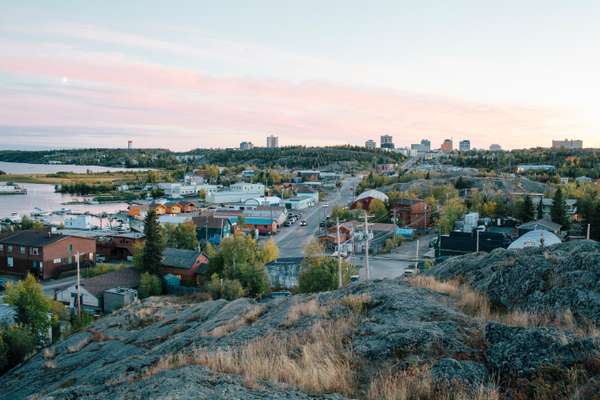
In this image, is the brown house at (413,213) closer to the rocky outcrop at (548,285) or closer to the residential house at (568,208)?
the residential house at (568,208)

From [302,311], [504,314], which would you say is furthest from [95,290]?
[504,314]

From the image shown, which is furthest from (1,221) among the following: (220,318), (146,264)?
(220,318)

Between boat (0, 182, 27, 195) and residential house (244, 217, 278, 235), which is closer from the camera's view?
residential house (244, 217, 278, 235)

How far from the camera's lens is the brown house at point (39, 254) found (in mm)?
27578

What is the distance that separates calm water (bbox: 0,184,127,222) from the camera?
195 ft

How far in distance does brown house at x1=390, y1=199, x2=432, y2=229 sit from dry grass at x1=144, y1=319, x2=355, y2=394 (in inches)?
1427

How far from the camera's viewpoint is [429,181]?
205 feet

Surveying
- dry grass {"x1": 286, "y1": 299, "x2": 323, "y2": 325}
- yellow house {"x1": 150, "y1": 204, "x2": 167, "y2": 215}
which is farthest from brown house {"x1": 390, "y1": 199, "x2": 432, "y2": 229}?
dry grass {"x1": 286, "y1": 299, "x2": 323, "y2": 325}

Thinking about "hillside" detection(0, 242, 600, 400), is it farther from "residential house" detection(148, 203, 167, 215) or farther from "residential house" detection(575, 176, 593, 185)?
"residential house" detection(575, 176, 593, 185)

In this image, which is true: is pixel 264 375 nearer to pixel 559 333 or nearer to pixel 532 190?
pixel 559 333

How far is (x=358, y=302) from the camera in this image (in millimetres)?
6551

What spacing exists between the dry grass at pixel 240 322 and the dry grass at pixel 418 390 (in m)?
3.40

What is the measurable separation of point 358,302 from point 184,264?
793 inches

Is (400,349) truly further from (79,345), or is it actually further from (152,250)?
(152,250)
